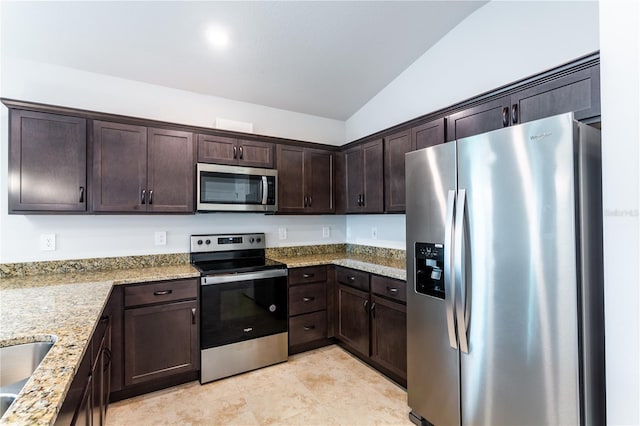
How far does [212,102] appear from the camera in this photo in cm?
315

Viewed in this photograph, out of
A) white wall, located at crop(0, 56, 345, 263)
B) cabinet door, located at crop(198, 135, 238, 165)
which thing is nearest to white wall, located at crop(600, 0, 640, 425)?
cabinet door, located at crop(198, 135, 238, 165)

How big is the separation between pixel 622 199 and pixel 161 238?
3.08 metres

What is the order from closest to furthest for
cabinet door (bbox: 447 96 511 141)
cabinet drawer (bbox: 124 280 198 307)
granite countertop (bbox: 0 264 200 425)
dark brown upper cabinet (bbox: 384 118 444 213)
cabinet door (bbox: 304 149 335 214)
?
granite countertop (bbox: 0 264 200 425)
cabinet door (bbox: 447 96 511 141)
cabinet drawer (bbox: 124 280 198 307)
dark brown upper cabinet (bbox: 384 118 444 213)
cabinet door (bbox: 304 149 335 214)

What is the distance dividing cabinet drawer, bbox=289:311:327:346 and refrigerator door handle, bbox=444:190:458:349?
1.57 m

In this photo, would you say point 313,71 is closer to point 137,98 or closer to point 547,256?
point 137,98

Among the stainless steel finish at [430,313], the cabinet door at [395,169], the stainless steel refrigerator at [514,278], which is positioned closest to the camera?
the stainless steel refrigerator at [514,278]

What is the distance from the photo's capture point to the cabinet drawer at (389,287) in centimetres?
235

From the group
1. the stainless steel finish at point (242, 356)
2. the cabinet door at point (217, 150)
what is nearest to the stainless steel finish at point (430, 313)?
the stainless steel finish at point (242, 356)

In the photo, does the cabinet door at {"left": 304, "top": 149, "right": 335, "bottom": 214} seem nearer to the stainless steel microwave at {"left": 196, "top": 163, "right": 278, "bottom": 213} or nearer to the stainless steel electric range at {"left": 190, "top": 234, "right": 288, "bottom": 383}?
the stainless steel microwave at {"left": 196, "top": 163, "right": 278, "bottom": 213}

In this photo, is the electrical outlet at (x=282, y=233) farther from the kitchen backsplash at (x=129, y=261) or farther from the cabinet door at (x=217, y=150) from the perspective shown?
the cabinet door at (x=217, y=150)

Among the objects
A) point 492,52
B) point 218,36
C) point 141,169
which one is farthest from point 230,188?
point 492,52

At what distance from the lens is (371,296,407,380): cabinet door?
7.78ft

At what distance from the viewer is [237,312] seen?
2.63 m

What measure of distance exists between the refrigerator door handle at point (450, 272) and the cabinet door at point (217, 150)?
2.01 m
